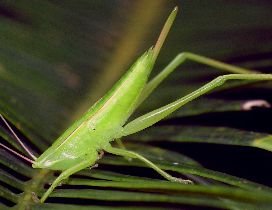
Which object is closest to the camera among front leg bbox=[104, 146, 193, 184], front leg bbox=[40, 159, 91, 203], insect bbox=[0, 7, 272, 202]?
front leg bbox=[40, 159, 91, 203]

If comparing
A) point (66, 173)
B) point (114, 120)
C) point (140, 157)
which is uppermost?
point (114, 120)

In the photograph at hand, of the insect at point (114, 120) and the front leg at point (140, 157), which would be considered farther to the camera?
the insect at point (114, 120)

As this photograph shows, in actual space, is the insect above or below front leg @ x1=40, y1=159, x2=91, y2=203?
above

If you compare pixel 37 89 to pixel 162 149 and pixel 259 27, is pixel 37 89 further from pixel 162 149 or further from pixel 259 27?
pixel 259 27

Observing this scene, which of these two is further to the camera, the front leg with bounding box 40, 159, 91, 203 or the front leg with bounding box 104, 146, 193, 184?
the front leg with bounding box 104, 146, 193, 184

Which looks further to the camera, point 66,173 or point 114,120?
point 114,120

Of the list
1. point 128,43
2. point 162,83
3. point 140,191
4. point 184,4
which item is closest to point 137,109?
point 162,83

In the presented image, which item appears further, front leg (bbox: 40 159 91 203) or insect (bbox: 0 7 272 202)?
insect (bbox: 0 7 272 202)

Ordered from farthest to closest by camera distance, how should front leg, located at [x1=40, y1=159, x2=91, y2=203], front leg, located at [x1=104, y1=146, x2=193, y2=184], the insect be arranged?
1. the insect
2. front leg, located at [x1=104, y1=146, x2=193, y2=184]
3. front leg, located at [x1=40, y1=159, x2=91, y2=203]
